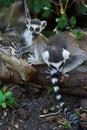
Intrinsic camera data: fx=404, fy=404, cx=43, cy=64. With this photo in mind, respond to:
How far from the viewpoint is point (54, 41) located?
5008mm

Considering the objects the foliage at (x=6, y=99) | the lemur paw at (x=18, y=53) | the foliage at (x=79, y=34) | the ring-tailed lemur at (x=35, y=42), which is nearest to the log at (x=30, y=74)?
the lemur paw at (x=18, y=53)

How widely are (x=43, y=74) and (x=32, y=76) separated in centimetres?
13

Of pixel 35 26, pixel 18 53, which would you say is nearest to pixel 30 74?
pixel 18 53

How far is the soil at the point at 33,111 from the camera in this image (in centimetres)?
462

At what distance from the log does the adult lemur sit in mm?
85

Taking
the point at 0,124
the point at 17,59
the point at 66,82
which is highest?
the point at 17,59

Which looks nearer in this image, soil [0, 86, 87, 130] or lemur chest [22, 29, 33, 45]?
soil [0, 86, 87, 130]

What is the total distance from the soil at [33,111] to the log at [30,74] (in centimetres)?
12

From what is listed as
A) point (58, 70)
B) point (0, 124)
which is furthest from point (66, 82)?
point (0, 124)

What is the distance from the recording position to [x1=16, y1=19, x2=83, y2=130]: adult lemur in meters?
4.58

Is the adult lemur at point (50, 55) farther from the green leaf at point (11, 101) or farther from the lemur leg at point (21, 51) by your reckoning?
the green leaf at point (11, 101)

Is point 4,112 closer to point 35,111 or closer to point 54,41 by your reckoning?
point 35,111

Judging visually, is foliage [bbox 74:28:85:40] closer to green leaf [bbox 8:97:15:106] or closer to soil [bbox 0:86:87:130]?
soil [bbox 0:86:87:130]

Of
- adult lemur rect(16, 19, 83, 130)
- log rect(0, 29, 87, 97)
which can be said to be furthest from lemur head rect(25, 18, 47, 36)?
log rect(0, 29, 87, 97)
